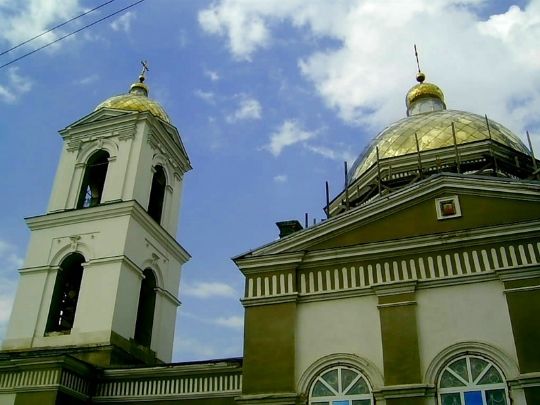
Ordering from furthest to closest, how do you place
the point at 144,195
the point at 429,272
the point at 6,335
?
the point at 144,195, the point at 6,335, the point at 429,272

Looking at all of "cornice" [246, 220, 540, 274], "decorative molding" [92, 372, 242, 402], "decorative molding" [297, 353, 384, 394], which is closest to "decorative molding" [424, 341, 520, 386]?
"decorative molding" [297, 353, 384, 394]

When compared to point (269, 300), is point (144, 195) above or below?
above

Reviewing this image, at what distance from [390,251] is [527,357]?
119 inches

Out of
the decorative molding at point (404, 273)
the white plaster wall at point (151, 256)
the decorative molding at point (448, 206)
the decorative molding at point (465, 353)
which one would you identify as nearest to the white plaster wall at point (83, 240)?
the white plaster wall at point (151, 256)

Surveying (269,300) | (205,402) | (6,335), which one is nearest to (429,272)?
(269,300)

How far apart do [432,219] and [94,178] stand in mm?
13411

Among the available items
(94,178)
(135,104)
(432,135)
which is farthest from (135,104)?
(432,135)

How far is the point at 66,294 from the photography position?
1841 cm

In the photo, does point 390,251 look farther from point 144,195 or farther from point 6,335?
point 6,335

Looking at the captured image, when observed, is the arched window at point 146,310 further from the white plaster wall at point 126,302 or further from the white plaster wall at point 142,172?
the white plaster wall at point 142,172

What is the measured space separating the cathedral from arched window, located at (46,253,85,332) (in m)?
0.04

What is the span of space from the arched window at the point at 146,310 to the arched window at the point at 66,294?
6.33 ft

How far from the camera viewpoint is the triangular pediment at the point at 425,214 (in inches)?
450

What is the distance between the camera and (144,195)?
65.2 ft
